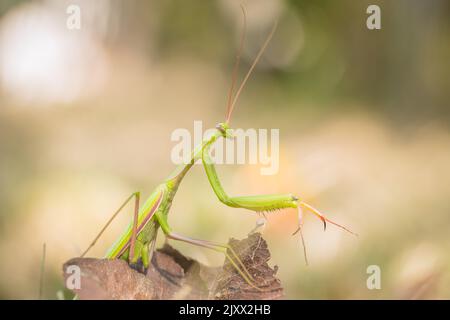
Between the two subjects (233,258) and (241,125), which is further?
(241,125)

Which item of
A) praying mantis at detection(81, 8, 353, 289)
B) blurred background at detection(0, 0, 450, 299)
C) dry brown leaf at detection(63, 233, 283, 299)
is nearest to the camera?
dry brown leaf at detection(63, 233, 283, 299)

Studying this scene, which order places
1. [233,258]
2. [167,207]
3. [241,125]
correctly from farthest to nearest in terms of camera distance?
[241,125] < [167,207] < [233,258]

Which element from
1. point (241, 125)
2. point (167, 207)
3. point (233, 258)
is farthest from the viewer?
point (241, 125)

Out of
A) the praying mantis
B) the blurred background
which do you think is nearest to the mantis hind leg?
the praying mantis

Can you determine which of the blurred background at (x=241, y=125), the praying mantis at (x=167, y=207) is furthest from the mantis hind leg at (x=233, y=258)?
the blurred background at (x=241, y=125)

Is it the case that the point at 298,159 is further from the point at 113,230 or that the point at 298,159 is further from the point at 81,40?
the point at 81,40

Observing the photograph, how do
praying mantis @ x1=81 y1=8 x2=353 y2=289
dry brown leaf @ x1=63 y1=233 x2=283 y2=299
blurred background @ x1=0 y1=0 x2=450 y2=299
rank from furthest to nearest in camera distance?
blurred background @ x1=0 y1=0 x2=450 y2=299 < praying mantis @ x1=81 y1=8 x2=353 y2=289 < dry brown leaf @ x1=63 y1=233 x2=283 y2=299

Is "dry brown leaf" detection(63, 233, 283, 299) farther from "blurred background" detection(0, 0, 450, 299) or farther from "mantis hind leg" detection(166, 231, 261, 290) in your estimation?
"blurred background" detection(0, 0, 450, 299)

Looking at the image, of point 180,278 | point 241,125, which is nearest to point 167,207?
point 180,278

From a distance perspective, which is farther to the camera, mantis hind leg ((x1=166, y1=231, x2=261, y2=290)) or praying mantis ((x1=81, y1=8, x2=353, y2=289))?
praying mantis ((x1=81, y1=8, x2=353, y2=289))

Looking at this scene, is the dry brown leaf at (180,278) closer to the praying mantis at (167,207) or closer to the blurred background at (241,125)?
the praying mantis at (167,207)

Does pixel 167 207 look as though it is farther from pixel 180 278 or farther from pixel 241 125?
pixel 241 125
